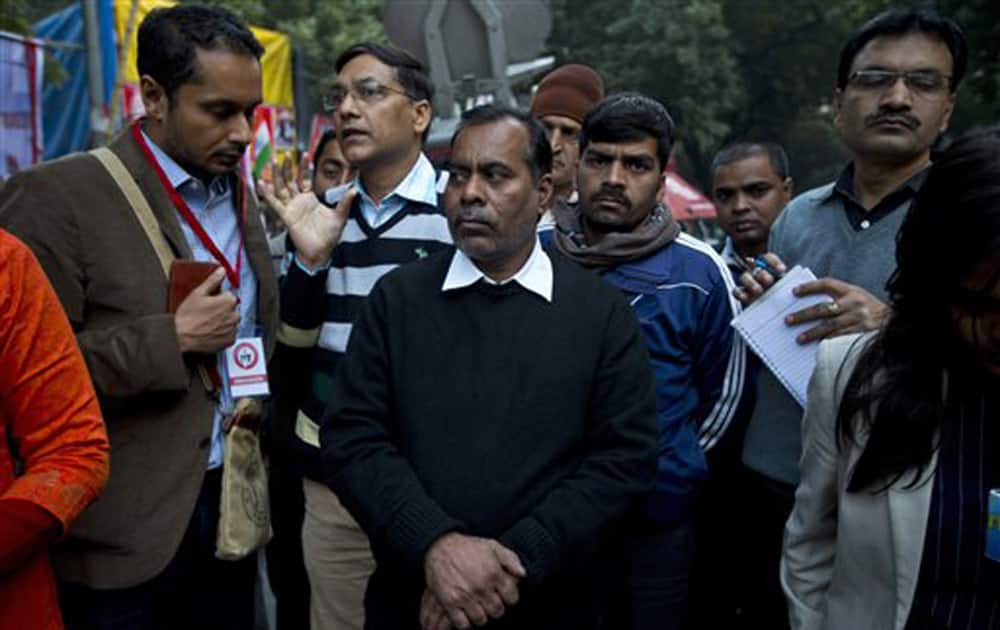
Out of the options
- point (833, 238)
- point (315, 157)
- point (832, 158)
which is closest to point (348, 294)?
point (833, 238)

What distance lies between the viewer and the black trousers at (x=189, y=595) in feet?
7.60

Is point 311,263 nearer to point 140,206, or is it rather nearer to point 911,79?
point 140,206

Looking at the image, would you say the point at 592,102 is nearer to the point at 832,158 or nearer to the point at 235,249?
the point at 235,249

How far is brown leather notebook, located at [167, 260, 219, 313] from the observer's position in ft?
7.92

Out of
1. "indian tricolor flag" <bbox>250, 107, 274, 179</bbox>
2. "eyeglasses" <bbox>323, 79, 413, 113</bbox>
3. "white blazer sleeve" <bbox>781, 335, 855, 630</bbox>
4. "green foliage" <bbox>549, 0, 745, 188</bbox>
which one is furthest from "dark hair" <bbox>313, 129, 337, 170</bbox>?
"green foliage" <bbox>549, 0, 745, 188</bbox>

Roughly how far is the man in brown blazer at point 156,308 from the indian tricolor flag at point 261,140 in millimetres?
6044

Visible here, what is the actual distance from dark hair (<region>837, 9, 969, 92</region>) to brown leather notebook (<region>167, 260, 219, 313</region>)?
1806mm

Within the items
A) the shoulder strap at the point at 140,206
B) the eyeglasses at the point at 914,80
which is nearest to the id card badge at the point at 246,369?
the shoulder strap at the point at 140,206

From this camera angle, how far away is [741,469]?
2881mm

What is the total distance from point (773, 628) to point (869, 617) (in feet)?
3.82

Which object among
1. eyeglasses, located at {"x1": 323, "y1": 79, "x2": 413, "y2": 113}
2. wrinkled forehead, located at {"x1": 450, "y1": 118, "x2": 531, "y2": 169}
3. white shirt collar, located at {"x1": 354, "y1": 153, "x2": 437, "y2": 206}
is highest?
eyeglasses, located at {"x1": 323, "y1": 79, "x2": 413, "y2": 113}

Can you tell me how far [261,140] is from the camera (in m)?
9.99

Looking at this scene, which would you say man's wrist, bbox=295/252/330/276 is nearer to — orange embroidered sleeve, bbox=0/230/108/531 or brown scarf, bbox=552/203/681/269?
brown scarf, bbox=552/203/681/269

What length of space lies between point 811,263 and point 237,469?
5.33ft
